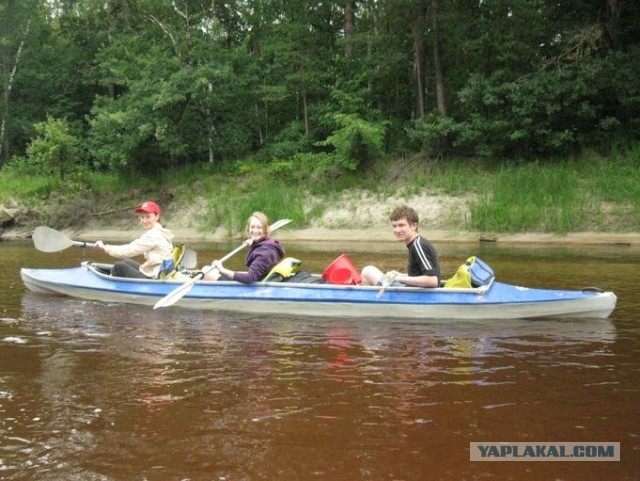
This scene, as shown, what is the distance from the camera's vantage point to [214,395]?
Result: 4.83 m

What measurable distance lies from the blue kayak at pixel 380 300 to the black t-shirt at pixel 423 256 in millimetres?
277

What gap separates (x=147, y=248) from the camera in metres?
8.82

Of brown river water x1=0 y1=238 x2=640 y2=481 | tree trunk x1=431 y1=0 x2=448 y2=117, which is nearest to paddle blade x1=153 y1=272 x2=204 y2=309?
brown river water x1=0 y1=238 x2=640 y2=481

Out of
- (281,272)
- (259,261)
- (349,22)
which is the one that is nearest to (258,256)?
(259,261)

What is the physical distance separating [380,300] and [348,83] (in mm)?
18056

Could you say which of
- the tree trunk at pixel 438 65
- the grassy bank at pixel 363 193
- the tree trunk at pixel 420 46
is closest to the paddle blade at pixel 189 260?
the grassy bank at pixel 363 193

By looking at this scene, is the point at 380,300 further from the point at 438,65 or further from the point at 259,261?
the point at 438,65

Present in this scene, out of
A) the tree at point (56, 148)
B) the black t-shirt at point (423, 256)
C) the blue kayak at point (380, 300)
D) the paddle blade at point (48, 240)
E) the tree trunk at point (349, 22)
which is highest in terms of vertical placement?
the tree trunk at point (349, 22)

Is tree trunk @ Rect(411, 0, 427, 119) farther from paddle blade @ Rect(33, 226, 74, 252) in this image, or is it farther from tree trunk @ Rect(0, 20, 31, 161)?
tree trunk @ Rect(0, 20, 31, 161)

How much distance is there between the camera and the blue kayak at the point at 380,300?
7301 mm

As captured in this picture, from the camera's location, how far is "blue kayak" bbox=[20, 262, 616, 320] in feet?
24.0

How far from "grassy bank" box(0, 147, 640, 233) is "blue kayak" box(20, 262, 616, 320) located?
1130 centimetres

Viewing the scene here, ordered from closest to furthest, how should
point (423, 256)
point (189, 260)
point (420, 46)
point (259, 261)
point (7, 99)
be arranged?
point (423, 256), point (259, 261), point (189, 260), point (420, 46), point (7, 99)

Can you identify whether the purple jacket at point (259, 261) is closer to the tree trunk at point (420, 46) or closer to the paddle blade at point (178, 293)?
the paddle blade at point (178, 293)
